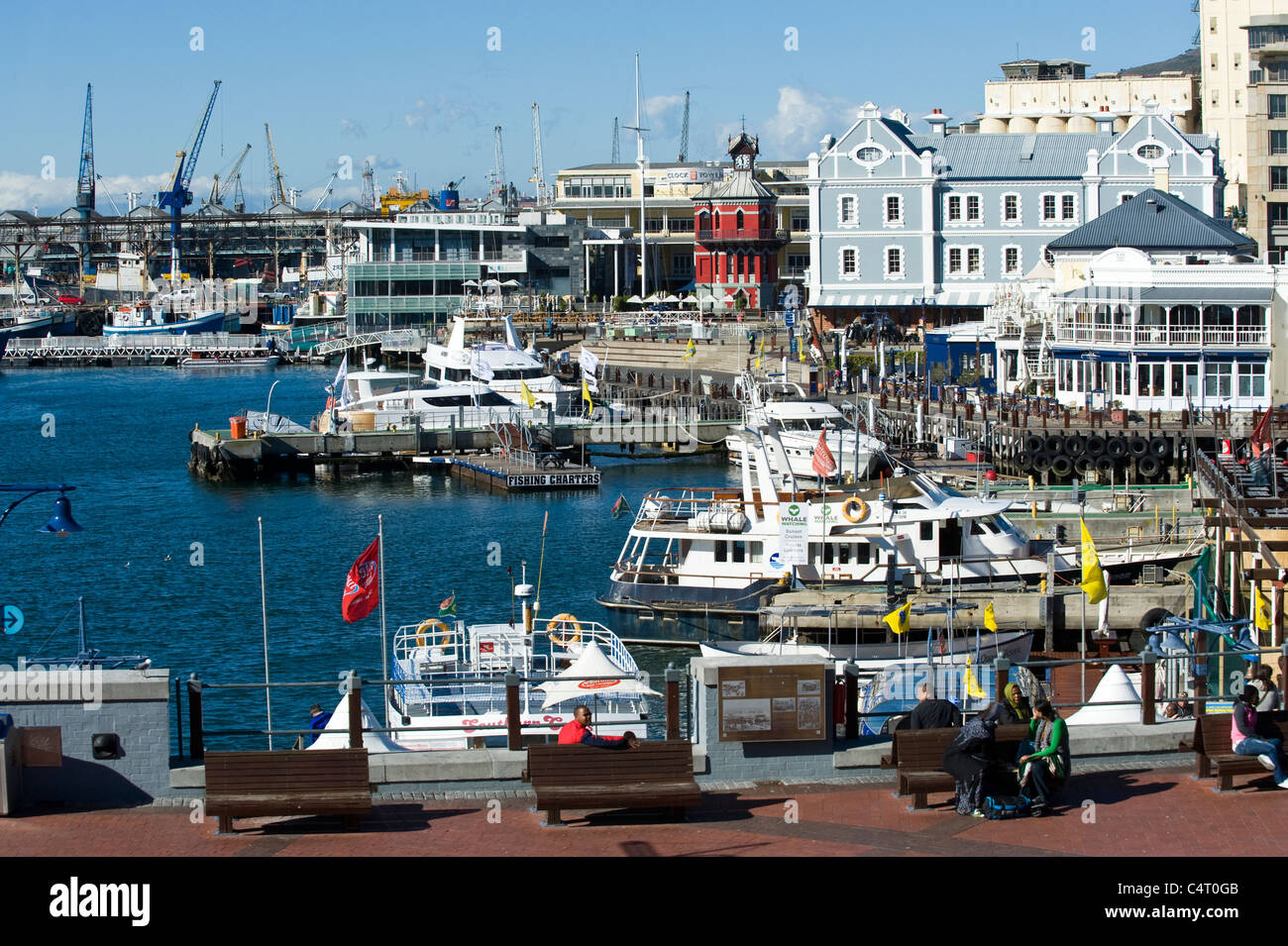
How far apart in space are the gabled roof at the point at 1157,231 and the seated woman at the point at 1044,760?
53.0 metres

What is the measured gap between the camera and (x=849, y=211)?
8494cm

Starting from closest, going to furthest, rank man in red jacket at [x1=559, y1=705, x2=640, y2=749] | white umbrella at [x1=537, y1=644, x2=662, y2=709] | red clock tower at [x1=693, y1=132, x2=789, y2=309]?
man in red jacket at [x1=559, y1=705, x2=640, y2=749] → white umbrella at [x1=537, y1=644, x2=662, y2=709] → red clock tower at [x1=693, y1=132, x2=789, y2=309]

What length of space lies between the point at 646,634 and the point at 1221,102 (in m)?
79.4

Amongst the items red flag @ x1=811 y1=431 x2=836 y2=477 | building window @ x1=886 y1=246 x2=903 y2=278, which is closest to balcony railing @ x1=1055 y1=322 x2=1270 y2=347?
red flag @ x1=811 y1=431 x2=836 y2=477

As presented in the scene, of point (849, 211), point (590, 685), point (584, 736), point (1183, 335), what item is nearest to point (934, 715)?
point (584, 736)

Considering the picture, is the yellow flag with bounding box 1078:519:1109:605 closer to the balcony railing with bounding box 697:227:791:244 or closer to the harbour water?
the harbour water

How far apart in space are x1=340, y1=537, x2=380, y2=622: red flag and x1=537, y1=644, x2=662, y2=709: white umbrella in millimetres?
3116

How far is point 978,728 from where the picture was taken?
15086 millimetres

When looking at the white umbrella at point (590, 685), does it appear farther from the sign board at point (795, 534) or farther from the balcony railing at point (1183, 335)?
the balcony railing at point (1183, 335)

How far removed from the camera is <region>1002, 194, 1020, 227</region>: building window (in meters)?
84.1

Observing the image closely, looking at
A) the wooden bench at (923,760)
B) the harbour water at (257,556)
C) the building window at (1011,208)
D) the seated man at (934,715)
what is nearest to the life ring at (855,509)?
the harbour water at (257,556)

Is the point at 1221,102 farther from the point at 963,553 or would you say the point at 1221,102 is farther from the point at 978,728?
the point at 978,728

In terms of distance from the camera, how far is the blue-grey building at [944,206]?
83.5 metres

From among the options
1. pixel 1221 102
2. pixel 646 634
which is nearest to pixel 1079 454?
pixel 646 634
